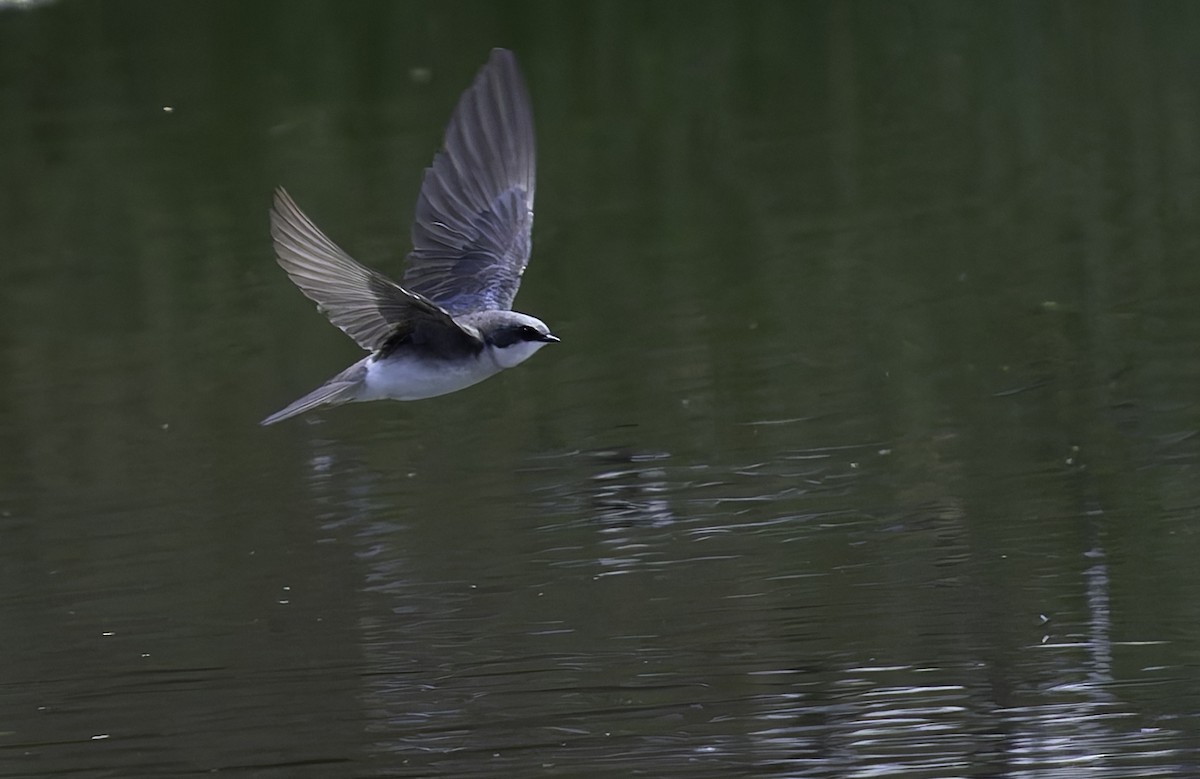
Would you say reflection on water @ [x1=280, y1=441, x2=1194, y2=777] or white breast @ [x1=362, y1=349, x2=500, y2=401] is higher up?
white breast @ [x1=362, y1=349, x2=500, y2=401]

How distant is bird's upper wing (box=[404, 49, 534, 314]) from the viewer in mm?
7133

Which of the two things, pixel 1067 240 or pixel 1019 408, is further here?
pixel 1067 240

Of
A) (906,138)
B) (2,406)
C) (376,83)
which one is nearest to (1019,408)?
(2,406)

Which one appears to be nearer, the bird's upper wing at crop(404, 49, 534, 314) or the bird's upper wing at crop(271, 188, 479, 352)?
the bird's upper wing at crop(271, 188, 479, 352)

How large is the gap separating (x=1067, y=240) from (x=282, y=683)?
6.02m

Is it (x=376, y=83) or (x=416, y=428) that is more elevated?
(x=376, y=83)

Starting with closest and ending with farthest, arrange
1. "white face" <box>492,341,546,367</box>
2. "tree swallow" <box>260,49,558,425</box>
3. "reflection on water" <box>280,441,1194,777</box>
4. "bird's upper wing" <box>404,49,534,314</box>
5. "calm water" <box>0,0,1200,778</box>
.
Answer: "reflection on water" <box>280,441,1194,777</box>
"calm water" <box>0,0,1200,778</box>
"tree swallow" <box>260,49,558,425</box>
"white face" <box>492,341,546,367</box>
"bird's upper wing" <box>404,49,534,314</box>

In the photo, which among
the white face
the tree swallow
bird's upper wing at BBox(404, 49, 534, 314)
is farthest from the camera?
bird's upper wing at BBox(404, 49, 534, 314)

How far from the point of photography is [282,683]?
6.09 m

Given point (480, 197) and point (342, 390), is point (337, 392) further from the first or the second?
point (480, 197)

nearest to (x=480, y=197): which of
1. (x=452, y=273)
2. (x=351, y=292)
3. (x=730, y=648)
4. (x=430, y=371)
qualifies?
(x=452, y=273)

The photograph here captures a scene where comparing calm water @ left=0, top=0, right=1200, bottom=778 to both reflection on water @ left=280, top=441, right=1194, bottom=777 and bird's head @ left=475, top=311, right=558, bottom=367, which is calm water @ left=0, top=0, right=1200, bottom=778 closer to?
reflection on water @ left=280, top=441, right=1194, bottom=777

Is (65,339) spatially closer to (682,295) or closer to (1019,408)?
(682,295)

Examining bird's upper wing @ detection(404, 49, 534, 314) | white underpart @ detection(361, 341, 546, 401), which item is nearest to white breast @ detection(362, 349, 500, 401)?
white underpart @ detection(361, 341, 546, 401)
